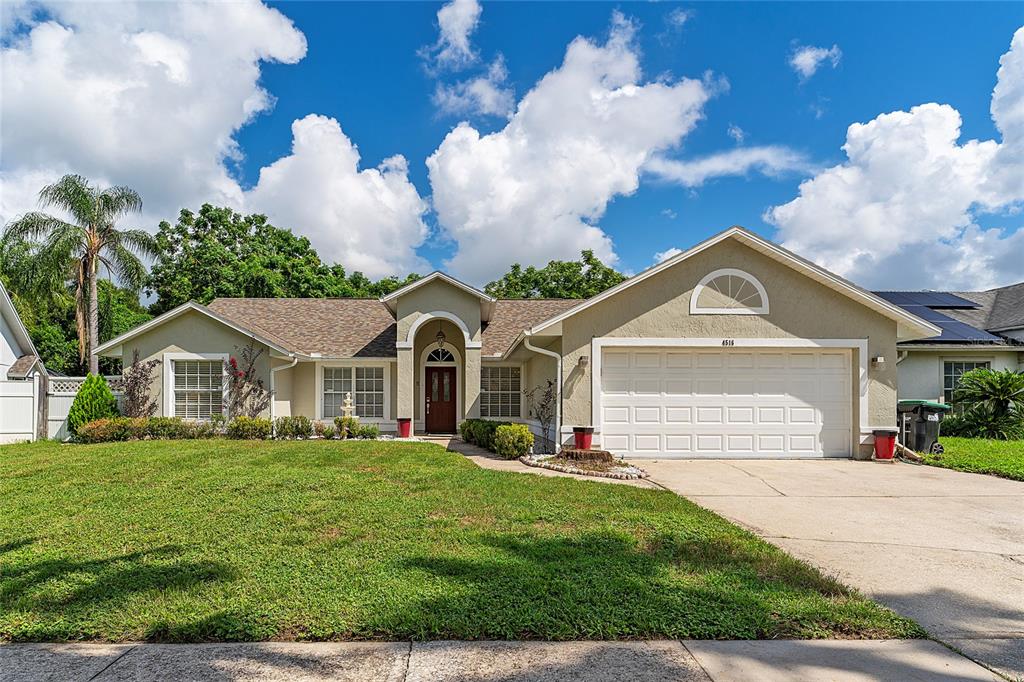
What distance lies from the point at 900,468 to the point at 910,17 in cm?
917

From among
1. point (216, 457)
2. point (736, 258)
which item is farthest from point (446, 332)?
point (736, 258)

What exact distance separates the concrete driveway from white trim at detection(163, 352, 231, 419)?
38.7 ft

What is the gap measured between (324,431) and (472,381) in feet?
14.3

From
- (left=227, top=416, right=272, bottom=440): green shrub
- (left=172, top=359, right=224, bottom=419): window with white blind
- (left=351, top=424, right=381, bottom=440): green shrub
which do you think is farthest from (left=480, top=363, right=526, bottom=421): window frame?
(left=172, top=359, right=224, bottom=419): window with white blind

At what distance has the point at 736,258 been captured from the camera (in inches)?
488

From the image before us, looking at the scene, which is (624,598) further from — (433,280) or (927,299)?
(927,299)

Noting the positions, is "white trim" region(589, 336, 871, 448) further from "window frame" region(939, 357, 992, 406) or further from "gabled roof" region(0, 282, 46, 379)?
"gabled roof" region(0, 282, 46, 379)

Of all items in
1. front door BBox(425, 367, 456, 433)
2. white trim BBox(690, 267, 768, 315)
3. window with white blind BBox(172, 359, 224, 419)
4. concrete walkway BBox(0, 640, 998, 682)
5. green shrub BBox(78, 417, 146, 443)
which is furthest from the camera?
front door BBox(425, 367, 456, 433)

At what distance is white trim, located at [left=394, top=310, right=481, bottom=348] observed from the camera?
51.7 feet

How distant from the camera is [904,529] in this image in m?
6.69

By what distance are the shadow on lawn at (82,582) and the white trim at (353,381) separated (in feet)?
38.0

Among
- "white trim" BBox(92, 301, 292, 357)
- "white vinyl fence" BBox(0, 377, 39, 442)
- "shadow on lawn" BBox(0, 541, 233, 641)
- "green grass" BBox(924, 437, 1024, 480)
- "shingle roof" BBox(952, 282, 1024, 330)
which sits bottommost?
"green grass" BBox(924, 437, 1024, 480)

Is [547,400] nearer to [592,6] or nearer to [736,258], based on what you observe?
[736,258]


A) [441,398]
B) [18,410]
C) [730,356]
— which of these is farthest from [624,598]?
[18,410]
